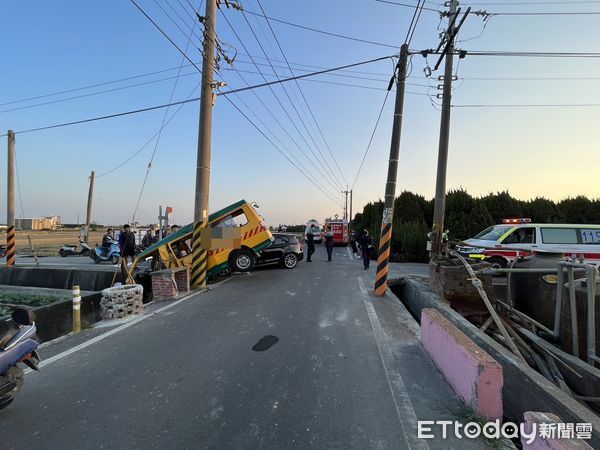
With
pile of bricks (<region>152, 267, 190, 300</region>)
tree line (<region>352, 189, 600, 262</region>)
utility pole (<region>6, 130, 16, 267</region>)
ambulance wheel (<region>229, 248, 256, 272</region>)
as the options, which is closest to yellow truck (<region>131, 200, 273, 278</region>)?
ambulance wheel (<region>229, 248, 256, 272</region>)

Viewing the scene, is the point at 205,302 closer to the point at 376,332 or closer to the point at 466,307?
the point at 376,332

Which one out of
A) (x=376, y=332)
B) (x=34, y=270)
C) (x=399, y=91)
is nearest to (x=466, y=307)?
(x=376, y=332)

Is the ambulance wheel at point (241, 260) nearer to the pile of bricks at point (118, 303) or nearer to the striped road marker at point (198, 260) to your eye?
the striped road marker at point (198, 260)

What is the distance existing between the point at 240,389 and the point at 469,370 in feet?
8.02

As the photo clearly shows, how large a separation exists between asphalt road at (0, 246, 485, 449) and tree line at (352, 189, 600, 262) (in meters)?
13.6

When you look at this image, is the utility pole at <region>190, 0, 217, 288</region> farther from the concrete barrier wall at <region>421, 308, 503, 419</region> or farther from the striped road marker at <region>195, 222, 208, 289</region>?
the concrete barrier wall at <region>421, 308, 503, 419</region>

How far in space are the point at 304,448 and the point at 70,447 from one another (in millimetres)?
1995

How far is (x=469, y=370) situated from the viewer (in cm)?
355

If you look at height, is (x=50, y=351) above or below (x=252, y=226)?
below

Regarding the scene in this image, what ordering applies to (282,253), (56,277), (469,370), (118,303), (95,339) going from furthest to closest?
(56,277), (282,253), (118,303), (95,339), (469,370)

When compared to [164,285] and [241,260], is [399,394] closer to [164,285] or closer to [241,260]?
[164,285]

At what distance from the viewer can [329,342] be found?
567 cm

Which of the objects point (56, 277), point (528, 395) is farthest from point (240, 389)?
point (56, 277)

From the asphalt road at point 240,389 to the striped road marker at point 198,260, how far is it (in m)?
3.76
